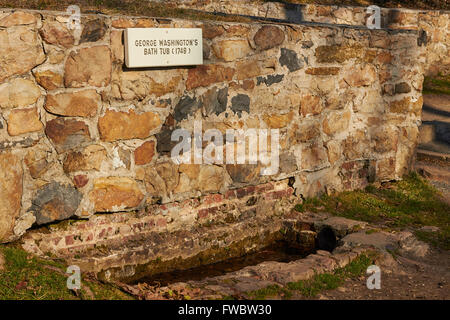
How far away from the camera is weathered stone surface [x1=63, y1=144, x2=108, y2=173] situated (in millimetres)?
3910

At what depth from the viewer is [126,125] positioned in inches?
162

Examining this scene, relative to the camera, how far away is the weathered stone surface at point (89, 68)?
12.5ft

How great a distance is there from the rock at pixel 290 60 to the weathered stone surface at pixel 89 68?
1.55 meters

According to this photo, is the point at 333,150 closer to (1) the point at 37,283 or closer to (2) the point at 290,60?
(2) the point at 290,60

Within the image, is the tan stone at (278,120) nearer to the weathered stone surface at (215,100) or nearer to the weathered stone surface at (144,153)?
the weathered stone surface at (215,100)

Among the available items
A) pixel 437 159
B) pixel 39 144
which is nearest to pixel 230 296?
pixel 39 144

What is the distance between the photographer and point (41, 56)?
12.2ft

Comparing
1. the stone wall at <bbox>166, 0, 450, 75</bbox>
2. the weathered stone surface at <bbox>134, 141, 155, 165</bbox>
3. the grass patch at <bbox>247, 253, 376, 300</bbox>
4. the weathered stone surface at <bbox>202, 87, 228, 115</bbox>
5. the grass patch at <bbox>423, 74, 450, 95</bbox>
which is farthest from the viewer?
the grass patch at <bbox>423, 74, 450, 95</bbox>

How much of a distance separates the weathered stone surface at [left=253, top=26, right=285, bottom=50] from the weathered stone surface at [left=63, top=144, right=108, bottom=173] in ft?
5.00


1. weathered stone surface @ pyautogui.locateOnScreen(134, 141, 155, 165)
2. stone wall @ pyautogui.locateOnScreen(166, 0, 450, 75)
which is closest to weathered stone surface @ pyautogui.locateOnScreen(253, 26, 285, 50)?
weathered stone surface @ pyautogui.locateOnScreen(134, 141, 155, 165)

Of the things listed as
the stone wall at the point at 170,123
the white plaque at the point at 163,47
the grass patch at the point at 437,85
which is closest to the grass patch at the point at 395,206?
the stone wall at the point at 170,123

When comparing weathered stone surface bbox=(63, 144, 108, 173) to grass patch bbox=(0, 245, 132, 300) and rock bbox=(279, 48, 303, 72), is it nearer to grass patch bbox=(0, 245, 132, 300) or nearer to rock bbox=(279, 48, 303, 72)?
grass patch bbox=(0, 245, 132, 300)

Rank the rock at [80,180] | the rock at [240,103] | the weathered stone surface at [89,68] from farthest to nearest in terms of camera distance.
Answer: the rock at [240,103]
the rock at [80,180]
the weathered stone surface at [89,68]

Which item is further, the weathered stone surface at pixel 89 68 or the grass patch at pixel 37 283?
the weathered stone surface at pixel 89 68
